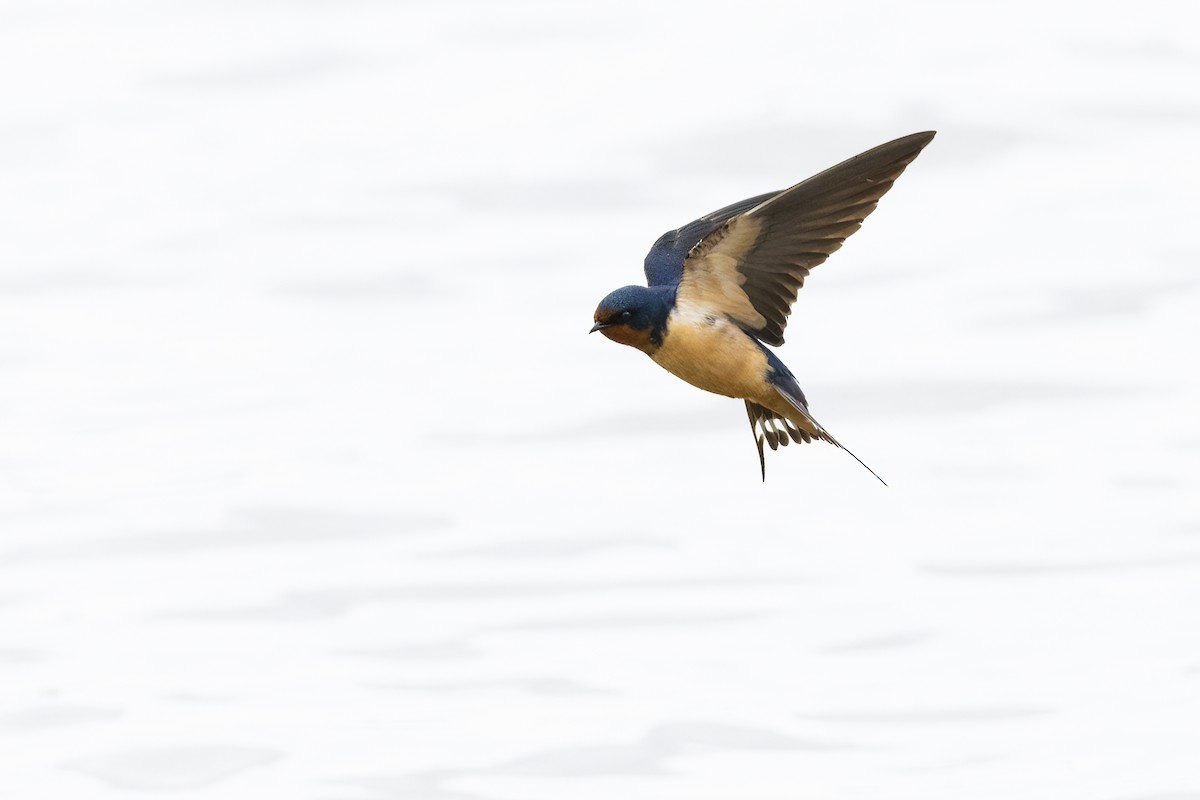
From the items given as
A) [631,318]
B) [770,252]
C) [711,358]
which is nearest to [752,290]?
[770,252]

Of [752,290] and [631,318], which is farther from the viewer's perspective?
[752,290]

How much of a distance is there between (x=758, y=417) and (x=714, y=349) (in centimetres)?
92

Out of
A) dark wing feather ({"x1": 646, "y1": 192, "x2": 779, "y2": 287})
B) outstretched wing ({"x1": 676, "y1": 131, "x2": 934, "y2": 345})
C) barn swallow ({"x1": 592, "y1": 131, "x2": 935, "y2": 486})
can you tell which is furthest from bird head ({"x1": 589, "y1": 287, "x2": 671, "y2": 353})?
dark wing feather ({"x1": 646, "y1": 192, "x2": 779, "y2": 287})

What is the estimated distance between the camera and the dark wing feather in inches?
235

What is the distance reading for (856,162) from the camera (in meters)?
5.44

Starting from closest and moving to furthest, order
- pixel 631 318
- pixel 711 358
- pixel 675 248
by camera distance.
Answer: pixel 631 318 < pixel 711 358 < pixel 675 248

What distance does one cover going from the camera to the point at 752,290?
5.80m

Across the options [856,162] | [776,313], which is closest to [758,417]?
[776,313]

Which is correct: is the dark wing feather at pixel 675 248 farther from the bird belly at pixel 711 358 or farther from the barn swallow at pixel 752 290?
the bird belly at pixel 711 358

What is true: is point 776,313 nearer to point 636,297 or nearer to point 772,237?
point 772,237

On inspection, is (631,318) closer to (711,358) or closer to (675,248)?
(711,358)

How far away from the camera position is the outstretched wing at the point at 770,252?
561 centimetres

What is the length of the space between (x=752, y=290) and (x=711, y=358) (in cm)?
47

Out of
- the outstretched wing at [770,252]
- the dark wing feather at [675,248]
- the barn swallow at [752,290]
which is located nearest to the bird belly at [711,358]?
the barn swallow at [752,290]
